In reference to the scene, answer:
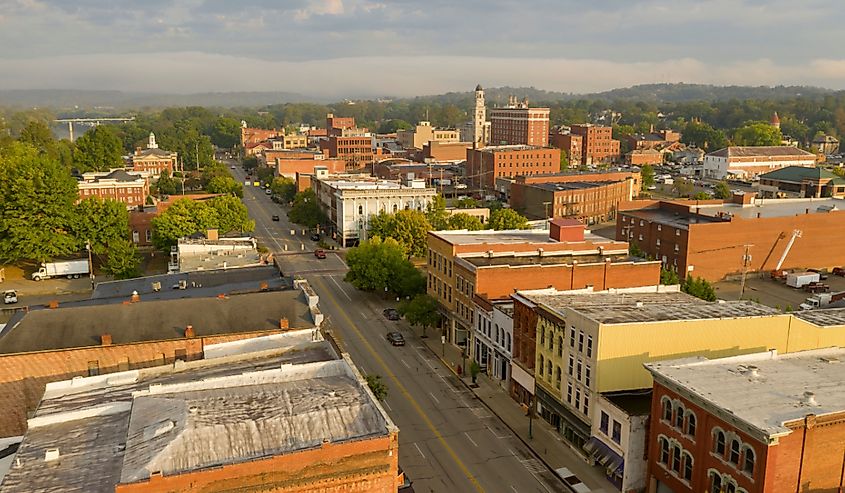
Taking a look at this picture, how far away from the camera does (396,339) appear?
6038 centimetres

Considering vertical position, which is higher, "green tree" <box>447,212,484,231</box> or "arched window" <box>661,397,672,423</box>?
"green tree" <box>447,212,484,231</box>

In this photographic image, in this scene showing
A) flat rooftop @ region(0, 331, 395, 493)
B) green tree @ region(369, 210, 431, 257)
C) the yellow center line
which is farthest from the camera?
green tree @ region(369, 210, 431, 257)

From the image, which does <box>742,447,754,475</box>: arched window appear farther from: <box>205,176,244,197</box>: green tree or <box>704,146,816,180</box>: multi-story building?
<box>704,146,816,180</box>: multi-story building

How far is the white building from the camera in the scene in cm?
5009

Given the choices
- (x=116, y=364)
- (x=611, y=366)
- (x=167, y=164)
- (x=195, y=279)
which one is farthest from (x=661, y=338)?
(x=167, y=164)

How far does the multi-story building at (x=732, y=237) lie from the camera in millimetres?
81688

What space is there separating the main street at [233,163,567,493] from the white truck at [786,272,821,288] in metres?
49.9

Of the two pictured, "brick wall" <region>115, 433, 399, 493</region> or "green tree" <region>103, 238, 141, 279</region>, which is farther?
"green tree" <region>103, 238, 141, 279</region>

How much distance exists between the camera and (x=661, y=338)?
1539 inches

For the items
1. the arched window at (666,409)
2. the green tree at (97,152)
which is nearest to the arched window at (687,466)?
the arched window at (666,409)

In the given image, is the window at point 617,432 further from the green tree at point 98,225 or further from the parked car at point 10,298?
the green tree at point 98,225

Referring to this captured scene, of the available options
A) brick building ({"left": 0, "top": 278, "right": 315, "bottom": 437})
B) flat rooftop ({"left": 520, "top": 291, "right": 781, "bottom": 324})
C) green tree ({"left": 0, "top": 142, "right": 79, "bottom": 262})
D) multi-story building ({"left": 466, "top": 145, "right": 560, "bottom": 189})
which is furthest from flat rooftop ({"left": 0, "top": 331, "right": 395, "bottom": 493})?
multi-story building ({"left": 466, "top": 145, "right": 560, "bottom": 189})

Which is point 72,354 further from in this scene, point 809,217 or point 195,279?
point 809,217

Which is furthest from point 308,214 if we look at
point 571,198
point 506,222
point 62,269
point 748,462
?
point 748,462
